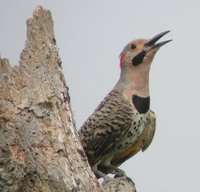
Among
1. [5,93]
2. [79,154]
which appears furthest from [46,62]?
A: [79,154]

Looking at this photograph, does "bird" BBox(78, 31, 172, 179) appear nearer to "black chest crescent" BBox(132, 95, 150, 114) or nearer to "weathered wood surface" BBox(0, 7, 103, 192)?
"black chest crescent" BBox(132, 95, 150, 114)

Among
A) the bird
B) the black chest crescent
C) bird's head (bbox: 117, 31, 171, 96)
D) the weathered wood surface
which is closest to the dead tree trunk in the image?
the weathered wood surface

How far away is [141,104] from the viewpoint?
8.22m

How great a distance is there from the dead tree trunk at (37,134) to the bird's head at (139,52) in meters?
3.05

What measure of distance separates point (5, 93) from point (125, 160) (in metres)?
3.28

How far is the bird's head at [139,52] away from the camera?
8.45 metres

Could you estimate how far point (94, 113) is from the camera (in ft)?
27.0

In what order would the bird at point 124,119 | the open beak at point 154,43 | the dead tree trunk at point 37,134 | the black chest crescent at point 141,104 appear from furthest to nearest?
the open beak at point 154,43 < the black chest crescent at point 141,104 < the bird at point 124,119 < the dead tree trunk at point 37,134

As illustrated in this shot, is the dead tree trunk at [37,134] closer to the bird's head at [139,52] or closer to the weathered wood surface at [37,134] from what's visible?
the weathered wood surface at [37,134]

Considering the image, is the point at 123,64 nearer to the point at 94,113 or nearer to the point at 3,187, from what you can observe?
the point at 94,113

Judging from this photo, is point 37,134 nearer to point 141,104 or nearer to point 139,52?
point 141,104

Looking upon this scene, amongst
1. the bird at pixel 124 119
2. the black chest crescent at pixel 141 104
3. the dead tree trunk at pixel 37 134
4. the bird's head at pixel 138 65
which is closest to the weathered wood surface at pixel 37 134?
the dead tree trunk at pixel 37 134

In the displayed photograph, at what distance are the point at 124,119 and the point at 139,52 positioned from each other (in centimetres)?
92

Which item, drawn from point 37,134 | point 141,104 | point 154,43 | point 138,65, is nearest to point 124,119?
point 141,104
